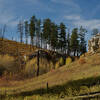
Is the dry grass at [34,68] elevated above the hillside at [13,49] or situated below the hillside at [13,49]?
below

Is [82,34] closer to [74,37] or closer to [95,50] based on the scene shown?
[74,37]

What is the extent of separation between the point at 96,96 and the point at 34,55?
42.3 meters

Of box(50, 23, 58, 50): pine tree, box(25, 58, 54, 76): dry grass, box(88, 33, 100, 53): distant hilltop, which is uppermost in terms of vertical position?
box(50, 23, 58, 50): pine tree

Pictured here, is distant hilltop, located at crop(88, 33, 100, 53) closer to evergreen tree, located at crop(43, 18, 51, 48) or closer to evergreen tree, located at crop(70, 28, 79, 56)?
evergreen tree, located at crop(70, 28, 79, 56)

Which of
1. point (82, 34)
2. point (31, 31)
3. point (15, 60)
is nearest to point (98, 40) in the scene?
point (15, 60)

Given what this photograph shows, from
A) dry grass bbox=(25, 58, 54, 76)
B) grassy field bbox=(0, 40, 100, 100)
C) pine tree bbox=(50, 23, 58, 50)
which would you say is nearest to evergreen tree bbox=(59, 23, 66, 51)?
pine tree bbox=(50, 23, 58, 50)

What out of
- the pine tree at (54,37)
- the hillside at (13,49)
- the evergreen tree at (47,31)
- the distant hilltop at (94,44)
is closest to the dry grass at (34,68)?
the distant hilltop at (94,44)

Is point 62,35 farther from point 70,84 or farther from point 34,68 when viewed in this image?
point 70,84

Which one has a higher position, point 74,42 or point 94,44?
point 74,42

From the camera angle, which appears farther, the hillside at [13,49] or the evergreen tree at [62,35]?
the evergreen tree at [62,35]

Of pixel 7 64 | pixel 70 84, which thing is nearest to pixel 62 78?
pixel 70 84

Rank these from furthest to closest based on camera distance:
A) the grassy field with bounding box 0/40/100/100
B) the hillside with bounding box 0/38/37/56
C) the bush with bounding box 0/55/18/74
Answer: the hillside with bounding box 0/38/37/56 < the bush with bounding box 0/55/18/74 < the grassy field with bounding box 0/40/100/100

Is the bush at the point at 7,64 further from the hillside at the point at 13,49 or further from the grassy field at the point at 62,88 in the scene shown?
the grassy field at the point at 62,88

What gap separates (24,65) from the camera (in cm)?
4469
